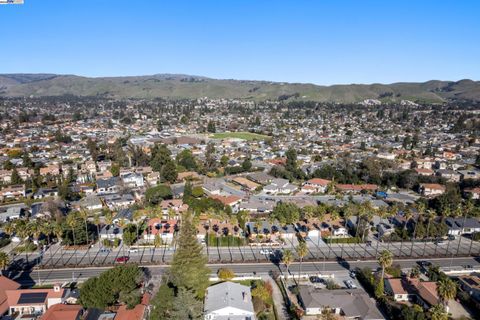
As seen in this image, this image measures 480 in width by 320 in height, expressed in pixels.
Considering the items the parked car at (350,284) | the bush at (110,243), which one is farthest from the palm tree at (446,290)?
the bush at (110,243)

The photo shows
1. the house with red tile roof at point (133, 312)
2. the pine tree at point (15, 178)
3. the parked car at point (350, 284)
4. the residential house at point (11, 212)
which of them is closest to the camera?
the house with red tile roof at point (133, 312)

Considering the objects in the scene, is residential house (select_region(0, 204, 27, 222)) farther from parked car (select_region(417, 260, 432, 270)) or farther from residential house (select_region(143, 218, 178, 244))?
parked car (select_region(417, 260, 432, 270))

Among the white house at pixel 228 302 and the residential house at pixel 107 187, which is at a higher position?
the white house at pixel 228 302

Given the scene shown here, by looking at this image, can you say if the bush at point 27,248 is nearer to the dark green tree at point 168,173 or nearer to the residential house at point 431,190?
the dark green tree at point 168,173

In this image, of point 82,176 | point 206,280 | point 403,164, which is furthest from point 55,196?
point 403,164

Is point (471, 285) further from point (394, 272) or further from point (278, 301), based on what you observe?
point (278, 301)
